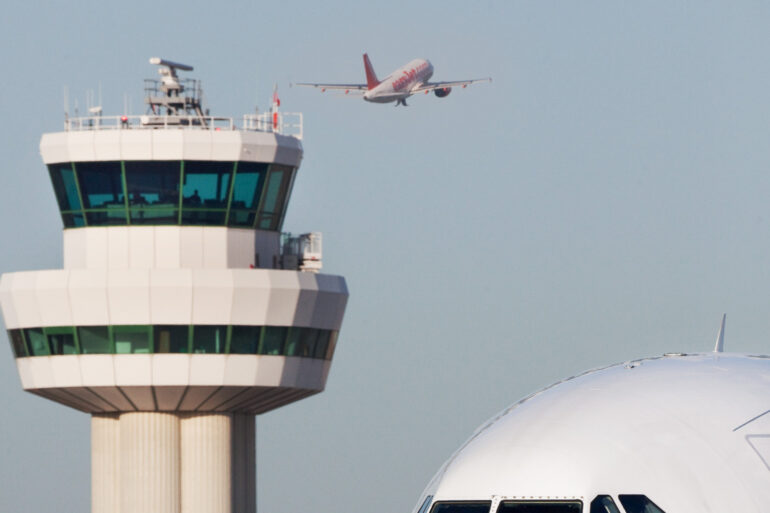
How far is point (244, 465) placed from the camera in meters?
116

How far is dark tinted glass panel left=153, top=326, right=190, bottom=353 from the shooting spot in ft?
352

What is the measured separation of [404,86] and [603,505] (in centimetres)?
10677

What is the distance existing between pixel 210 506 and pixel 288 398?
7.51 meters

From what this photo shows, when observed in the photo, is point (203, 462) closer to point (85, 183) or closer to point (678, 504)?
point (85, 183)

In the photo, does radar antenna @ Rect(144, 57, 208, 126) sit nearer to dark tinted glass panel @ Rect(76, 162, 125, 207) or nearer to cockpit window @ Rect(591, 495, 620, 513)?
dark tinted glass panel @ Rect(76, 162, 125, 207)

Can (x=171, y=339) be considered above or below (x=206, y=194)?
below

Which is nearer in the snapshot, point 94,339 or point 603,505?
point 603,505

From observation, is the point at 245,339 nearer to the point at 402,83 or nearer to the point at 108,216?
the point at 108,216

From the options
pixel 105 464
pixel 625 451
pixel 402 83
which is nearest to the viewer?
pixel 625 451

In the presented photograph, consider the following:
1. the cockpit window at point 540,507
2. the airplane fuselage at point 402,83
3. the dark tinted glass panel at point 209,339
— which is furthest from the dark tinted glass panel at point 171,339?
the cockpit window at point 540,507

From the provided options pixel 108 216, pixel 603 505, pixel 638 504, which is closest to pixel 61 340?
pixel 108 216

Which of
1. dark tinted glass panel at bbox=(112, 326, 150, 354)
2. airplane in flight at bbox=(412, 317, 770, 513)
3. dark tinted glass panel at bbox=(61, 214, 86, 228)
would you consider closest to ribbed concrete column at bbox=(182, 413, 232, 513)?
dark tinted glass panel at bbox=(112, 326, 150, 354)

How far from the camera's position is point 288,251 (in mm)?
115500

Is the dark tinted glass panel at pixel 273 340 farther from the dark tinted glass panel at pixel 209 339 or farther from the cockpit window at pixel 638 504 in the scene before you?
the cockpit window at pixel 638 504
